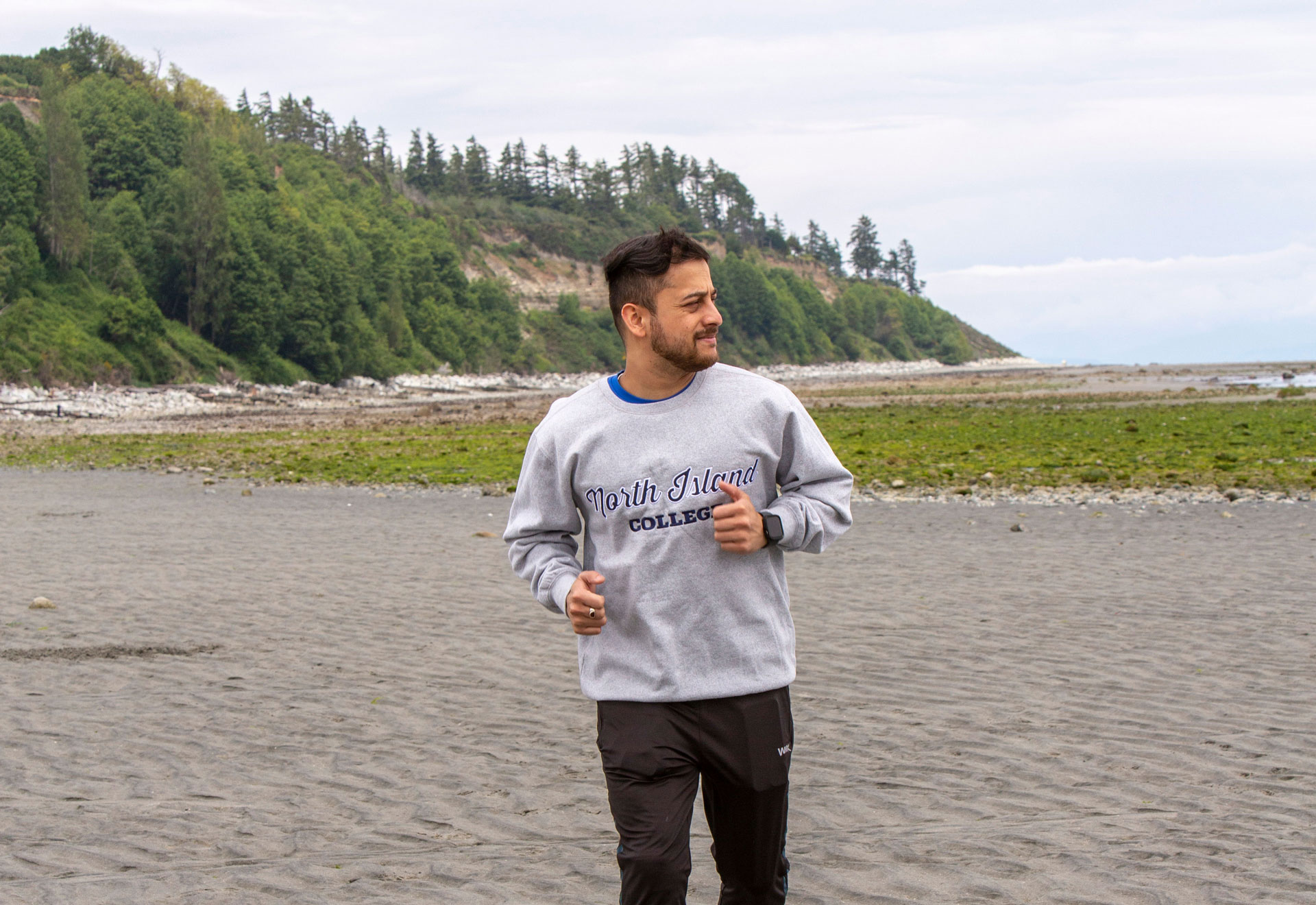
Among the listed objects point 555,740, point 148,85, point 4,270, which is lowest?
point 555,740

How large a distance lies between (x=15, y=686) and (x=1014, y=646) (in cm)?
691

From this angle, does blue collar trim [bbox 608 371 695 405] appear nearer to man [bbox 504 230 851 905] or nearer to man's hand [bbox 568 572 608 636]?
man [bbox 504 230 851 905]

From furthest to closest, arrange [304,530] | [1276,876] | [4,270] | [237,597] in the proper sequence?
[4,270] → [304,530] → [237,597] → [1276,876]

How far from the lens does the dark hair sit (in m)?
3.35

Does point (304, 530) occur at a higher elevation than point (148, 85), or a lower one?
lower

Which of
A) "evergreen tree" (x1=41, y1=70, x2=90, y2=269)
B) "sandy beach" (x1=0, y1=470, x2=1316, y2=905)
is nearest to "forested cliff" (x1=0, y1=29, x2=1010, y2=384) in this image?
"evergreen tree" (x1=41, y1=70, x2=90, y2=269)

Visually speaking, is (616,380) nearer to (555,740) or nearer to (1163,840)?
(1163,840)

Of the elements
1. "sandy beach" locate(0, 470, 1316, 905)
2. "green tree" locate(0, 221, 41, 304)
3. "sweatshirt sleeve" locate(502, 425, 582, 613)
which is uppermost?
"green tree" locate(0, 221, 41, 304)

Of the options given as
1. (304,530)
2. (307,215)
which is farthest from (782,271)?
(304,530)

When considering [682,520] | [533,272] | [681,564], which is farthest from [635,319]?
[533,272]

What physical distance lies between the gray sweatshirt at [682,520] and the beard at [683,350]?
0.31ft

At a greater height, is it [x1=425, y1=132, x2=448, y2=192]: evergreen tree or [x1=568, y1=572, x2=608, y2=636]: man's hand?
[x1=425, y1=132, x2=448, y2=192]: evergreen tree

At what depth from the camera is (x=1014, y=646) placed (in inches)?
350

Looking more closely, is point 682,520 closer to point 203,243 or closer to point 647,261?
point 647,261
